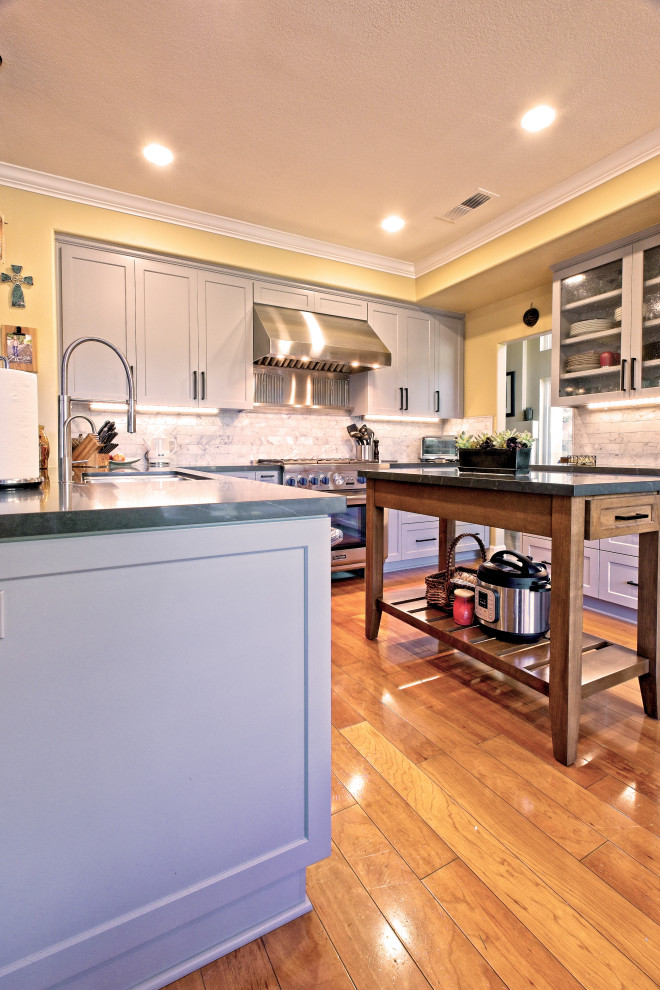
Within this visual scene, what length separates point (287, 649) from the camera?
3.37 ft

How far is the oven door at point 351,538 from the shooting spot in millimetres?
3963

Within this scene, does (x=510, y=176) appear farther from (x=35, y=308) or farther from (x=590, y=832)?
(x=590, y=832)

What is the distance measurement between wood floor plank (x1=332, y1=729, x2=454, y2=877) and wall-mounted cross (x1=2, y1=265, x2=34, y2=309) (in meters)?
3.16

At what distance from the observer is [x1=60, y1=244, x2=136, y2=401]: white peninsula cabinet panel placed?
3268mm

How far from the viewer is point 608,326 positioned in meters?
3.44

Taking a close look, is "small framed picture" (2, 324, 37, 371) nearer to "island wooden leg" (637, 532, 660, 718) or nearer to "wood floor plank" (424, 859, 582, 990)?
"wood floor plank" (424, 859, 582, 990)

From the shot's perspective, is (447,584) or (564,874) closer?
(564,874)

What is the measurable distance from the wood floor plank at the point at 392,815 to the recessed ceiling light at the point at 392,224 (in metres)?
3.59

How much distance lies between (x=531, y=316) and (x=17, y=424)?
14.4 ft

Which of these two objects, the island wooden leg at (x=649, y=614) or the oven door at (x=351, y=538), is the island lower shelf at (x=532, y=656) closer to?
the island wooden leg at (x=649, y=614)

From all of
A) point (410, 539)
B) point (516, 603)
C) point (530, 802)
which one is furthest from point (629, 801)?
point (410, 539)

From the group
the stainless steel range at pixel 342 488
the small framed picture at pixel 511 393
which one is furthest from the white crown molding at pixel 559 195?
the small framed picture at pixel 511 393

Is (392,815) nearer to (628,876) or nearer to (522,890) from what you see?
(522,890)

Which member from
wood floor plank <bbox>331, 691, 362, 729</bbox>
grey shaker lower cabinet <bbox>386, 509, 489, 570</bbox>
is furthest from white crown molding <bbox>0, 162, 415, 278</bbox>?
wood floor plank <bbox>331, 691, 362, 729</bbox>
